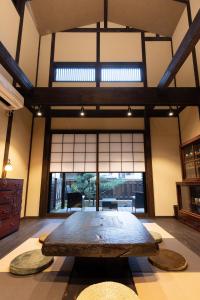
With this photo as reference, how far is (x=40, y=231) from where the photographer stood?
11.1ft

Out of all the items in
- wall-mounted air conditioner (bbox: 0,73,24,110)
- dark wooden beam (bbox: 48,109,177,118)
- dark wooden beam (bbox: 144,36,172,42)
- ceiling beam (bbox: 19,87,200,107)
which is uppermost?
dark wooden beam (bbox: 144,36,172,42)

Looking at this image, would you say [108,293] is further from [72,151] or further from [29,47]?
[29,47]

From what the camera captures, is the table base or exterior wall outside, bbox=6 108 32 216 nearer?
the table base

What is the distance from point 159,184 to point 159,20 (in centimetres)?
469

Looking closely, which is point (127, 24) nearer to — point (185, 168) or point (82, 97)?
point (82, 97)

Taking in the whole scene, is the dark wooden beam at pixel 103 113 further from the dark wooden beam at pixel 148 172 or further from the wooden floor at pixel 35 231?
the wooden floor at pixel 35 231

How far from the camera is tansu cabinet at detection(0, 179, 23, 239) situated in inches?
119

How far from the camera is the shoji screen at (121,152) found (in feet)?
17.7

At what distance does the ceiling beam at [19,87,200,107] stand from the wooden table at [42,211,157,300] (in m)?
2.53

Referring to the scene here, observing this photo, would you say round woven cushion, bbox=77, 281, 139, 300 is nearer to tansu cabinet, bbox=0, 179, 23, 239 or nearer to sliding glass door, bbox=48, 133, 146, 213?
tansu cabinet, bbox=0, 179, 23, 239

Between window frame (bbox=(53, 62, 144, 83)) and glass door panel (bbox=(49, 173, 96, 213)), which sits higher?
window frame (bbox=(53, 62, 144, 83))

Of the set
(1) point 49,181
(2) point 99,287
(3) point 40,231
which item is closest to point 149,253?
(2) point 99,287

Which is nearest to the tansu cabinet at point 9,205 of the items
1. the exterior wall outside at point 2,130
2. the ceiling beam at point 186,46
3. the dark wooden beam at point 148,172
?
the exterior wall outside at point 2,130

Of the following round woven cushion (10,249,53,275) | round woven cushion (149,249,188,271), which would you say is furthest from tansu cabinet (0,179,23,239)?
round woven cushion (149,249,188,271)
